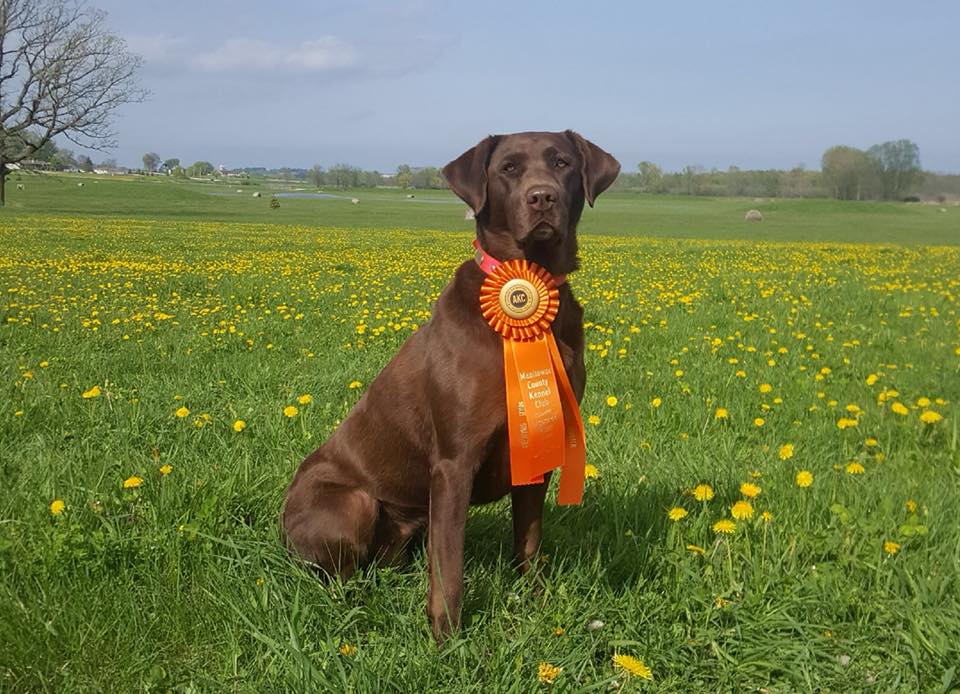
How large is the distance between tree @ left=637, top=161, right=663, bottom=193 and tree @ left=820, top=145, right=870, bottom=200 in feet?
65.6

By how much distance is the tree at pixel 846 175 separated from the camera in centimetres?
8431

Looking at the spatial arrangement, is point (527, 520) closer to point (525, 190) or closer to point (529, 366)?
point (529, 366)

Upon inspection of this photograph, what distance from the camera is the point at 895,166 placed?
86.6 meters

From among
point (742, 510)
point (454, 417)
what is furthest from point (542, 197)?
point (742, 510)

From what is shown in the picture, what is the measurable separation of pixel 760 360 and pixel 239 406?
382 centimetres

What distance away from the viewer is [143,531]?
98.0 inches

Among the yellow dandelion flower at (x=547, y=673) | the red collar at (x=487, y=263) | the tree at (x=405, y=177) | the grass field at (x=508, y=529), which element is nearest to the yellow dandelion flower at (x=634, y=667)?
the grass field at (x=508, y=529)

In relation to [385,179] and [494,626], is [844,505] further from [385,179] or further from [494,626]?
[385,179]

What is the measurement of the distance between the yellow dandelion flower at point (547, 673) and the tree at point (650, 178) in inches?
3908

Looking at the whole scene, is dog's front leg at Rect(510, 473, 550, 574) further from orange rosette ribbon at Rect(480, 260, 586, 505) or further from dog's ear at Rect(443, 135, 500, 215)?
dog's ear at Rect(443, 135, 500, 215)

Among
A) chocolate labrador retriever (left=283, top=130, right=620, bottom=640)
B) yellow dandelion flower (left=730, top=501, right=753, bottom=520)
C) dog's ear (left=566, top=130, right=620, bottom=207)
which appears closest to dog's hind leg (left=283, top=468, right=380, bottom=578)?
chocolate labrador retriever (left=283, top=130, right=620, bottom=640)

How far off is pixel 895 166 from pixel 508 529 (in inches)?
3932

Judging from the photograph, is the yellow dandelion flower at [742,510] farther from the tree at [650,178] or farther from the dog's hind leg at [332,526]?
the tree at [650,178]

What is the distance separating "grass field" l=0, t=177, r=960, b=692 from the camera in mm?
2025
